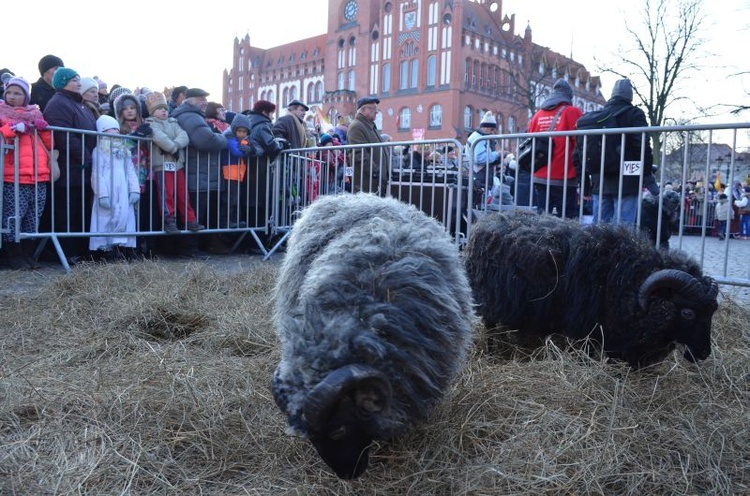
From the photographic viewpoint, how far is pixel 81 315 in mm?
5152

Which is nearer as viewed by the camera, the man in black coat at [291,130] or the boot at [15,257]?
the boot at [15,257]

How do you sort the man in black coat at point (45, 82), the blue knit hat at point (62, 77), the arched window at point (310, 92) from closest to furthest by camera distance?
the blue knit hat at point (62, 77) < the man in black coat at point (45, 82) < the arched window at point (310, 92)

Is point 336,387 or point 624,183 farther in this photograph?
point 624,183

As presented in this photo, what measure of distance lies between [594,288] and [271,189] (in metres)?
6.93

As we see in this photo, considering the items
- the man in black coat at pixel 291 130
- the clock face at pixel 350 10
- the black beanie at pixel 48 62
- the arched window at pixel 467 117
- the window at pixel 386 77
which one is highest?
the clock face at pixel 350 10

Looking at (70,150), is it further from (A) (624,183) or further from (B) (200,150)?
(A) (624,183)

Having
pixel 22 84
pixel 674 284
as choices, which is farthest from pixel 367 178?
pixel 674 284

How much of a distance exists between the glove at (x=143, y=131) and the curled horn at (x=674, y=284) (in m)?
6.74

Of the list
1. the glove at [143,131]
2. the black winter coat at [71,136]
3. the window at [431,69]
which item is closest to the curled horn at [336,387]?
the black winter coat at [71,136]

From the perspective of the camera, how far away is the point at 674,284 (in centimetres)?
363

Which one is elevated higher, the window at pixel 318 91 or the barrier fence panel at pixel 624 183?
the window at pixel 318 91

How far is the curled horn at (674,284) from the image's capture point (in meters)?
3.61

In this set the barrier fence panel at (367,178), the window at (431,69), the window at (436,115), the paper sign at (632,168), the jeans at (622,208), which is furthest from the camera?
the window at (431,69)

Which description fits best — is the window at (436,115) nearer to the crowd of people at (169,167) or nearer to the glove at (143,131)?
the crowd of people at (169,167)
